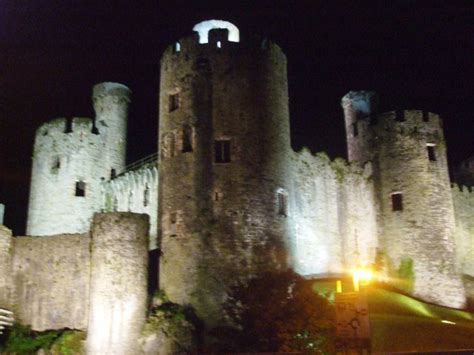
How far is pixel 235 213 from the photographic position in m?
22.6

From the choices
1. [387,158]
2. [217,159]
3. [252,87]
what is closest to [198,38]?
[252,87]

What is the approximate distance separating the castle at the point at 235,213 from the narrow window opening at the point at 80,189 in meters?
1.80

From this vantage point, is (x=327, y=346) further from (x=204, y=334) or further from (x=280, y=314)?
(x=204, y=334)

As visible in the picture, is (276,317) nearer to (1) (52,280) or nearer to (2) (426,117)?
(1) (52,280)

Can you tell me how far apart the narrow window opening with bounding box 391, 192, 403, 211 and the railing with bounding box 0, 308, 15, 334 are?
16.2 m

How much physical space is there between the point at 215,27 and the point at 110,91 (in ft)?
39.6

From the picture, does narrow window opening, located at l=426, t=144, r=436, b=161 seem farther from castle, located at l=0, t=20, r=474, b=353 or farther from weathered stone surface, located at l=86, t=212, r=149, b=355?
weathered stone surface, located at l=86, t=212, r=149, b=355

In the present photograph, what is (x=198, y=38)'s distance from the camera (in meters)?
24.9

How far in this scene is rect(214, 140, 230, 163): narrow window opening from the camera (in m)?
23.3

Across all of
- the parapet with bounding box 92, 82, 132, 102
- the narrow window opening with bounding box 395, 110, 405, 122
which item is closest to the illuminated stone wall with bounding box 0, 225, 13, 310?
the parapet with bounding box 92, 82, 132, 102

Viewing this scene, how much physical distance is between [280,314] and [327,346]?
2251 millimetres

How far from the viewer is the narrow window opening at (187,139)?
77.5ft

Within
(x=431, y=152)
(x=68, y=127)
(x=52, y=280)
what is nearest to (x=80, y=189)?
(x=68, y=127)

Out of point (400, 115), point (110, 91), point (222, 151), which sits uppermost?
point (110, 91)
